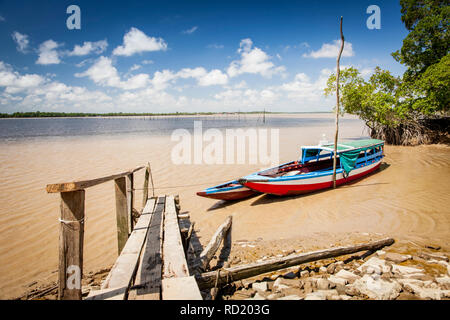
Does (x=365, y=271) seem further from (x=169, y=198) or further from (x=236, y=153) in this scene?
(x=236, y=153)

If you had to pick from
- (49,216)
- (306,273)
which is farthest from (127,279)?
(49,216)

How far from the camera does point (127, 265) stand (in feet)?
10.2

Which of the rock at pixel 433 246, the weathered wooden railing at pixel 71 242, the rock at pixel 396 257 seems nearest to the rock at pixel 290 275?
the rock at pixel 396 257

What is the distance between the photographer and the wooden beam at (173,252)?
3043 millimetres

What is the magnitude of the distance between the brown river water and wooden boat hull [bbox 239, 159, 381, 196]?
355 millimetres

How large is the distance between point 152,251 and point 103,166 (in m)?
11.8

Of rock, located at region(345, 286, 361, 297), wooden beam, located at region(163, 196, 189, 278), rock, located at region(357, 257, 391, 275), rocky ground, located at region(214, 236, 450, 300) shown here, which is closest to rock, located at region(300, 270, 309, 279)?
rocky ground, located at region(214, 236, 450, 300)

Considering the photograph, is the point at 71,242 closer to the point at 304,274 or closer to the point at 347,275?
the point at 304,274

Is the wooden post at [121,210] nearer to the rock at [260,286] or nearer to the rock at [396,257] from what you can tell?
the rock at [260,286]

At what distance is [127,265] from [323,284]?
3.10m

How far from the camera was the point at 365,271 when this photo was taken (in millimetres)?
3848

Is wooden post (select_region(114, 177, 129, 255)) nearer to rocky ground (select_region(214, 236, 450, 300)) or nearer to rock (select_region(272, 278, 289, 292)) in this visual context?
rocky ground (select_region(214, 236, 450, 300))

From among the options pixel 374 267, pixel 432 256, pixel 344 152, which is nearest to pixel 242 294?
pixel 374 267

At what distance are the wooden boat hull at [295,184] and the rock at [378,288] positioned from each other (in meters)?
4.80
